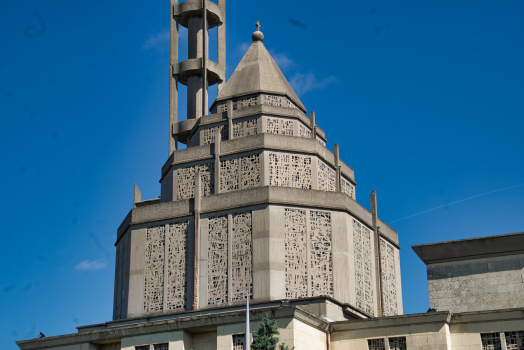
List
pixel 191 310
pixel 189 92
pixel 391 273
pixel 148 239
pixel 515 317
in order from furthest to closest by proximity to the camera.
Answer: pixel 189 92, pixel 391 273, pixel 148 239, pixel 191 310, pixel 515 317

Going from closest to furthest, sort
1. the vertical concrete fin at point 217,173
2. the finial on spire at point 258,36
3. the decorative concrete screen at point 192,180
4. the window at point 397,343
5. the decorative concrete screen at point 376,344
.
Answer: the window at point 397,343
the decorative concrete screen at point 376,344
the vertical concrete fin at point 217,173
the decorative concrete screen at point 192,180
the finial on spire at point 258,36

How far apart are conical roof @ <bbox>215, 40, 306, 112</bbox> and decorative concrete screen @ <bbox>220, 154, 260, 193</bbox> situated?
4.97 m

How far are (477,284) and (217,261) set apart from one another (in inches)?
441

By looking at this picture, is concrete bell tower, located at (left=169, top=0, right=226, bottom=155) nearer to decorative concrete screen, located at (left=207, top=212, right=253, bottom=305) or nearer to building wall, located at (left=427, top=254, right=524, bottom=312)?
decorative concrete screen, located at (left=207, top=212, right=253, bottom=305)

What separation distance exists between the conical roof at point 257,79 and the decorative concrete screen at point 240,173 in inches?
196

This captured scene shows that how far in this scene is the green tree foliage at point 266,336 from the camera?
25198mm

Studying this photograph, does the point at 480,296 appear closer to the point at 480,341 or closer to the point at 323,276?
the point at 480,341

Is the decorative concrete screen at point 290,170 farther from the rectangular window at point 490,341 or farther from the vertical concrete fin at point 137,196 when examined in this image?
the rectangular window at point 490,341

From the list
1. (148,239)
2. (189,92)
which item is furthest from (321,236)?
(189,92)

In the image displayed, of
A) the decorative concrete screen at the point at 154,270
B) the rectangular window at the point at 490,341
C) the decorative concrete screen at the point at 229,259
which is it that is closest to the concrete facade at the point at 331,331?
the rectangular window at the point at 490,341

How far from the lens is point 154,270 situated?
3491cm

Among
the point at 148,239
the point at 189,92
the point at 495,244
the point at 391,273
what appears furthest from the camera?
the point at 189,92

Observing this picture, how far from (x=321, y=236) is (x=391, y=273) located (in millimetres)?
6101

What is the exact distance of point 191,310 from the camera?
3262cm
